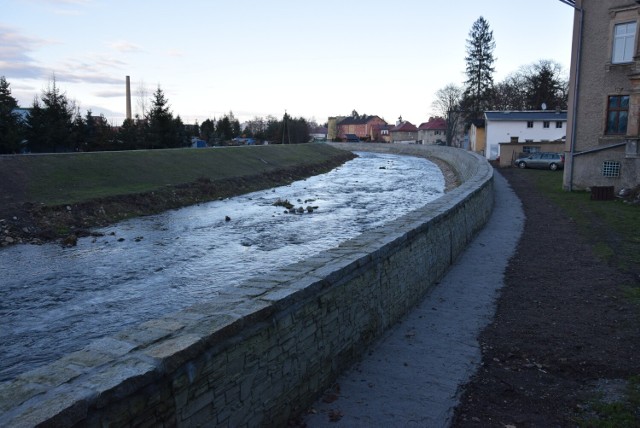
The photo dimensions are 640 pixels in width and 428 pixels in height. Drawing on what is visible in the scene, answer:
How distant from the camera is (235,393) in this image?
12.8 feet

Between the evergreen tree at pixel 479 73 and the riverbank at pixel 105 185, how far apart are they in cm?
4341

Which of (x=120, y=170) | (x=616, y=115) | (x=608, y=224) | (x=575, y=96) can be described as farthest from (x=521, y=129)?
(x=120, y=170)

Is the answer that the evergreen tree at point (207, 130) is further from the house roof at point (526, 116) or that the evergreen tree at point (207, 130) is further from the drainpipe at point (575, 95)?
the drainpipe at point (575, 95)

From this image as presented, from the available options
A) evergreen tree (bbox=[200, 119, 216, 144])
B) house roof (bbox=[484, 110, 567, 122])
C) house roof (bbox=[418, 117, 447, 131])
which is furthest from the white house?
house roof (bbox=[418, 117, 447, 131])

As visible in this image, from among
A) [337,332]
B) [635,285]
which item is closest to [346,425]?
[337,332]

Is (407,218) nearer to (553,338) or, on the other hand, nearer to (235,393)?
(553,338)

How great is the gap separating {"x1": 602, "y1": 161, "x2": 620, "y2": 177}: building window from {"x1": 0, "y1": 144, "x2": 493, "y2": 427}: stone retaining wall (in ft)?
62.2

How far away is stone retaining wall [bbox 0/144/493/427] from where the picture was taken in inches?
114

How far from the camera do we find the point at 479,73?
71250 millimetres

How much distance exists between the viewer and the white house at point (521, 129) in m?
50.4

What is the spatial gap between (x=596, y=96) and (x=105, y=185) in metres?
22.9

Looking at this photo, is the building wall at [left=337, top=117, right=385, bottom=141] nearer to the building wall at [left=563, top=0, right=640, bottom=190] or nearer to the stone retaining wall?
the building wall at [left=563, top=0, right=640, bottom=190]

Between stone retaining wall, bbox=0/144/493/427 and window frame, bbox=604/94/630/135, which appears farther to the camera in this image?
window frame, bbox=604/94/630/135

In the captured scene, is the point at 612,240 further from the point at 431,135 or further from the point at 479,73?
the point at 431,135
